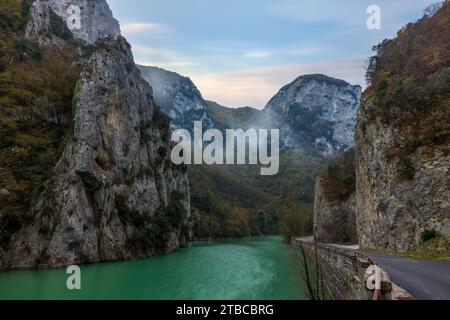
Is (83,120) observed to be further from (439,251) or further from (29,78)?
(439,251)

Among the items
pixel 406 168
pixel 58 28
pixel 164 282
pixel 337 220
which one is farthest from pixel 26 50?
pixel 406 168

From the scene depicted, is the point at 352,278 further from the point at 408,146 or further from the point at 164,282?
the point at 164,282

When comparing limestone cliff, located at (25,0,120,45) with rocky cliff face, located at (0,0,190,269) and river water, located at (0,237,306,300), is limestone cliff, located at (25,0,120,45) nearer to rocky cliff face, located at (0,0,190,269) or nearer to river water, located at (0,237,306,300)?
rocky cliff face, located at (0,0,190,269)

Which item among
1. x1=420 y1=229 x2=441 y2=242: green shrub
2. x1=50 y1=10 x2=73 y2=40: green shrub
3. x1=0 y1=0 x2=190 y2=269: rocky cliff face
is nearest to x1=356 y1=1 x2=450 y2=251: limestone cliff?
x1=420 y1=229 x2=441 y2=242: green shrub

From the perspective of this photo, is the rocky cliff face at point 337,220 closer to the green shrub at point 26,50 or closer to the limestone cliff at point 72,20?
the green shrub at point 26,50

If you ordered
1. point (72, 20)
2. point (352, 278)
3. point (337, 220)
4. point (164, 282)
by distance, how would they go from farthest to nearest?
point (72, 20), point (337, 220), point (164, 282), point (352, 278)
